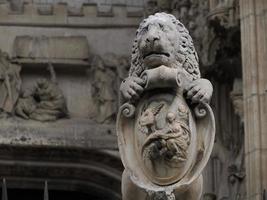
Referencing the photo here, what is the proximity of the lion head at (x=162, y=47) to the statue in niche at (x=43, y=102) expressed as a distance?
1068 cm

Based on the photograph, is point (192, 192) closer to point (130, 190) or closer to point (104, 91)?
point (130, 190)

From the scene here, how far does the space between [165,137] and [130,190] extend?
0.35 meters

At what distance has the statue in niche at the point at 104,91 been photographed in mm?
17094

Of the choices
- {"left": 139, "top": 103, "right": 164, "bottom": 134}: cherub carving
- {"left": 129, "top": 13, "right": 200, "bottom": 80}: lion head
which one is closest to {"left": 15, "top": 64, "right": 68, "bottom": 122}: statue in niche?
{"left": 129, "top": 13, "right": 200, "bottom": 80}: lion head

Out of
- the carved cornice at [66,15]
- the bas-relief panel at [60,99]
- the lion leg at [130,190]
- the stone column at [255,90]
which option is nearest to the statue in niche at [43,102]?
the bas-relief panel at [60,99]

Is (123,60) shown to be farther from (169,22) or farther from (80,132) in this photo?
(169,22)

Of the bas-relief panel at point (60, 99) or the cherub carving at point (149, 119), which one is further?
the bas-relief panel at point (60, 99)

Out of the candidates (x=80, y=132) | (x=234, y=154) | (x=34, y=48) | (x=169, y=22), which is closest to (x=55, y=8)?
(x=34, y=48)

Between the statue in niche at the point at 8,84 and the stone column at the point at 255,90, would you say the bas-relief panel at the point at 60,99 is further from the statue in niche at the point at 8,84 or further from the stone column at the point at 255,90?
the stone column at the point at 255,90

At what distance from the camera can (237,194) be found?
46.1ft

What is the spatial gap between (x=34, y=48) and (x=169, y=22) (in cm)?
1114

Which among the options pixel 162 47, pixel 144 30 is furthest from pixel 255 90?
pixel 162 47

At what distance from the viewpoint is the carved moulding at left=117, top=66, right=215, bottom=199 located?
5.98 meters

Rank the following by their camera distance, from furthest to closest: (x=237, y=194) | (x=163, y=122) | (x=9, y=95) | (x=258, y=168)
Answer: (x=9, y=95) → (x=237, y=194) → (x=258, y=168) → (x=163, y=122)
